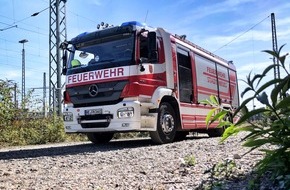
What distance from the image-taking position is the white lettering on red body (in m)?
7.89

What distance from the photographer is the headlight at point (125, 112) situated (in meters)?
7.67

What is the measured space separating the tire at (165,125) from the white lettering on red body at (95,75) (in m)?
1.35

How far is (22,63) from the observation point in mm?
35031

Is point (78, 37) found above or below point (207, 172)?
above

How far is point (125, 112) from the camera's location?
770cm

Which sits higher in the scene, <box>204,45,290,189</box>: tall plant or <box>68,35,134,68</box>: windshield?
<box>68,35,134,68</box>: windshield

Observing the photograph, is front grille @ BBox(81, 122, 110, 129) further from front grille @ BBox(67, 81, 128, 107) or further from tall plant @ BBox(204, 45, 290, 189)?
tall plant @ BBox(204, 45, 290, 189)

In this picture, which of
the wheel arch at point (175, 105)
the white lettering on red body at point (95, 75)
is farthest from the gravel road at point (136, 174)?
the wheel arch at point (175, 105)

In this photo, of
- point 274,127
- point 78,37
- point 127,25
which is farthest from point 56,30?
point 274,127

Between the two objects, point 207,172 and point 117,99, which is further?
point 117,99

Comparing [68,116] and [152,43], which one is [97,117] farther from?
[152,43]

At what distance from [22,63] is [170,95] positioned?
95.4ft

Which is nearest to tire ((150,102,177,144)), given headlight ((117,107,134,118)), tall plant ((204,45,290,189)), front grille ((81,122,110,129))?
headlight ((117,107,134,118))

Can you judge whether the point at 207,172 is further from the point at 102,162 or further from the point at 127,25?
the point at 127,25
